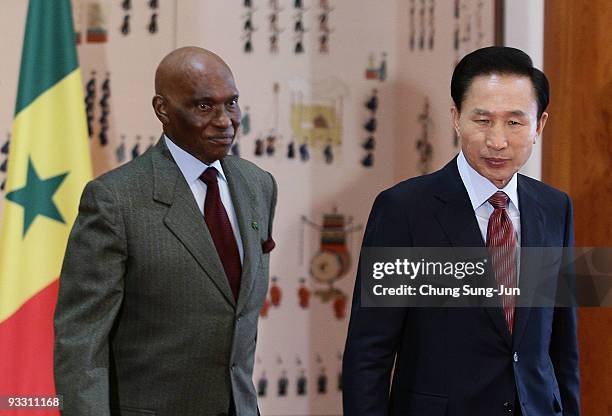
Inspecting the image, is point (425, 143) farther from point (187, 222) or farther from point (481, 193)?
point (187, 222)

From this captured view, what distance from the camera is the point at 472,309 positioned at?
2.04 meters

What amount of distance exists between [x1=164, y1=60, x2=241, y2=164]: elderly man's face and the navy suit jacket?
41 centimetres

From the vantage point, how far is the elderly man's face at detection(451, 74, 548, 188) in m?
2.05

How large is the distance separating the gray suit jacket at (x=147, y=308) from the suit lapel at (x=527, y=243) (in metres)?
0.62

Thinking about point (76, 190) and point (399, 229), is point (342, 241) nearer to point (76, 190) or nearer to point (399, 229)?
point (76, 190)

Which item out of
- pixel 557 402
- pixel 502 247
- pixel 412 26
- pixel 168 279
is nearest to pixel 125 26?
pixel 412 26

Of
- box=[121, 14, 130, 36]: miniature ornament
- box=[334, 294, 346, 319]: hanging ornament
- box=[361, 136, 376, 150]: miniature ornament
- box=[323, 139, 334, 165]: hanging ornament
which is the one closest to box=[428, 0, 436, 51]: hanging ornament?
box=[361, 136, 376, 150]: miniature ornament

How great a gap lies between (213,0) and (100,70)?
52 centimetres

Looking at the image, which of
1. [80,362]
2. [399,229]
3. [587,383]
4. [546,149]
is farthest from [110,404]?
[546,149]

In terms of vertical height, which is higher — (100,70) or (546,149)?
(100,70)

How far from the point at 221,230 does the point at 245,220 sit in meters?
0.07

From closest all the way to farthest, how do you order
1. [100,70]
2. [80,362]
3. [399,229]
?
1. [80,362]
2. [399,229]
3. [100,70]

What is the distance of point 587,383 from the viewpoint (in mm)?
3127

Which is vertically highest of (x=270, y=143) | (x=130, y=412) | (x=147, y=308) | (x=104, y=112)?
(x=104, y=112)
